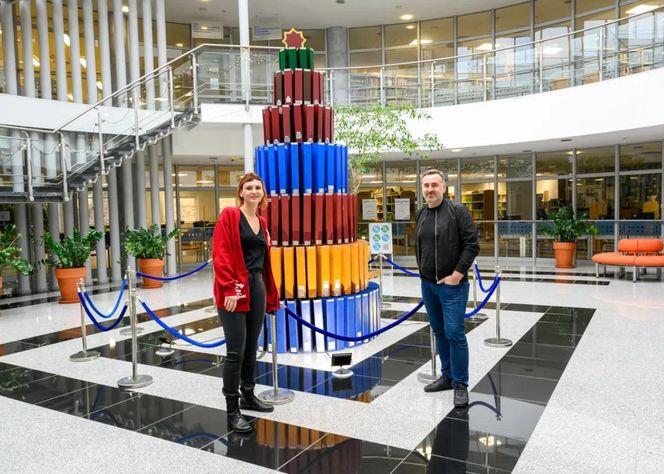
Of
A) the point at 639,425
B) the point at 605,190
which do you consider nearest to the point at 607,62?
the point at 605,190

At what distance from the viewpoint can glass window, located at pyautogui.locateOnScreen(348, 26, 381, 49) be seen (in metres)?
19.5

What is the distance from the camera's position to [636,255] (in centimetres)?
1221

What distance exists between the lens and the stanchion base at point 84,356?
636cm

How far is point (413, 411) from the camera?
450cm

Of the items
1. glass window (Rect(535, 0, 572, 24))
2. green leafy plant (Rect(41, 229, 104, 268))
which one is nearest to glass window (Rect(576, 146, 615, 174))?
glass window (Rect(535, 0, 572, 24))

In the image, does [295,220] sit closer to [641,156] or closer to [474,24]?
Result: [641,156]

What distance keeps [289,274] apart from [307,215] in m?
0.76

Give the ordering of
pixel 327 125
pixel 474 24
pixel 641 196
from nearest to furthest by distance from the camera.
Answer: pixel 327 125
pixel 641 196
pixel 474 24

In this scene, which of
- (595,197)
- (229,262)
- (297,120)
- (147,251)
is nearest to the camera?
(229,262)

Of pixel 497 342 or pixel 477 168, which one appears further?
pixel 477 168

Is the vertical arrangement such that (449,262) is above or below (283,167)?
below

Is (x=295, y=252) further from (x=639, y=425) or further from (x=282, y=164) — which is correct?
(x=639, y=425)

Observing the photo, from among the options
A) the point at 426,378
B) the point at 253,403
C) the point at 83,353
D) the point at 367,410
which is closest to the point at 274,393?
the point at 253,403

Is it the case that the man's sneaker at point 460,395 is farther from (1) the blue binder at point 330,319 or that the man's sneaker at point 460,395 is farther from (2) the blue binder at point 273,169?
(2) the blue binder at point 273,169
